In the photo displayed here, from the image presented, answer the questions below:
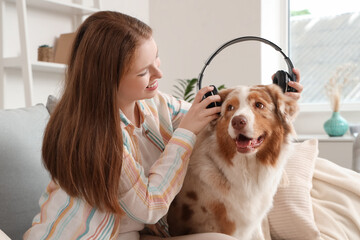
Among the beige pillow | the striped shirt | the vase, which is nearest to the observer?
the striped shirt

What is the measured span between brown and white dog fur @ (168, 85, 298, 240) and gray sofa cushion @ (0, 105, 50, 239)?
0.50 m

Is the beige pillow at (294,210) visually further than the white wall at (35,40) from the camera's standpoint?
No

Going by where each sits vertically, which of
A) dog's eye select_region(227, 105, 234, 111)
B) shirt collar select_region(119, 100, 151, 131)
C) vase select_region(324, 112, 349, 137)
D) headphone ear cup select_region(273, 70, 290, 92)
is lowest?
vase select_region(324, 112, 349, 137)

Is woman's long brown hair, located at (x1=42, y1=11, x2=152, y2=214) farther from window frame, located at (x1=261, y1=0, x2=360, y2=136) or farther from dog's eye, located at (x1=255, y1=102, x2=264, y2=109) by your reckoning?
window frame, located at (x1=261, y1=0, x2=360, y2=136)

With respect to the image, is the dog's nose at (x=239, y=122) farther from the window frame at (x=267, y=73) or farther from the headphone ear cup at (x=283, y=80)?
the window frame at (x=267, y=73)

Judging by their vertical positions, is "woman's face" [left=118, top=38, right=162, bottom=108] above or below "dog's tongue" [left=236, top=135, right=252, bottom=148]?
above

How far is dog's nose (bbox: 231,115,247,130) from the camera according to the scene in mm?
1070

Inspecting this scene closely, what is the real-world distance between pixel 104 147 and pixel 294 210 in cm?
83

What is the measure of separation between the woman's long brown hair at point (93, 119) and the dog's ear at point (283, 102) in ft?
1.39

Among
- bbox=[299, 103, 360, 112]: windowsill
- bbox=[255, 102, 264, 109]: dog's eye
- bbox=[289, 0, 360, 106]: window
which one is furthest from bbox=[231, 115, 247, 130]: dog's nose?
bbox=[299, 103, 360, 112]: windowsill

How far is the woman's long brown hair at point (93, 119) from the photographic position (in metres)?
1.05

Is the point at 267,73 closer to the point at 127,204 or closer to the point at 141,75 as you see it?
the point at 141,75

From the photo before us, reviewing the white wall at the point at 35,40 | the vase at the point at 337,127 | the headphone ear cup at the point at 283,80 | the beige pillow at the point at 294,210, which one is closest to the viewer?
the headphone ear cup at the point at 283,80

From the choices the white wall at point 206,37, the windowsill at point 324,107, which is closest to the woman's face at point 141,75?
the white wall at point 206,37
